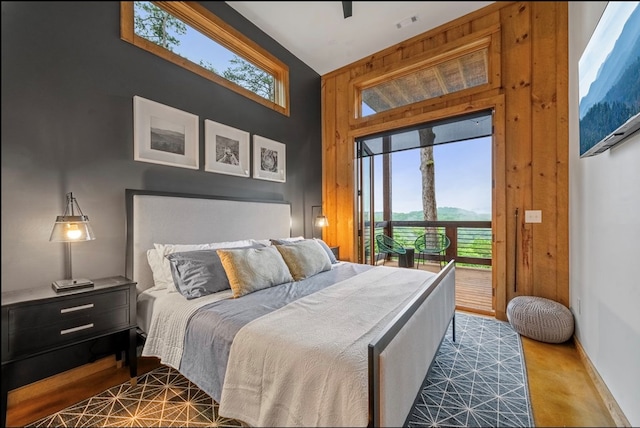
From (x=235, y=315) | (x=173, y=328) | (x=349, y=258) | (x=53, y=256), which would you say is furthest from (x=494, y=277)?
(x=53, y=256)

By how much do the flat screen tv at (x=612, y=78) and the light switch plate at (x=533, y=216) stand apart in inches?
45.6

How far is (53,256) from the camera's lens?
5.88ft

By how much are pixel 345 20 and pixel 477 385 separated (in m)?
2.20

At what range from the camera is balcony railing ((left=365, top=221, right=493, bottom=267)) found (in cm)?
540

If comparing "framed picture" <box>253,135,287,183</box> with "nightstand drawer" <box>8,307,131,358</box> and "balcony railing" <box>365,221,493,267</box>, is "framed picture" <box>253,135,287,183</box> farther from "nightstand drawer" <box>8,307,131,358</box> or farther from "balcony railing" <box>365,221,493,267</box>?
"balcony railing" <box>365,221,493,267</box>

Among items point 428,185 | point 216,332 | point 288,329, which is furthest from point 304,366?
point 428,185

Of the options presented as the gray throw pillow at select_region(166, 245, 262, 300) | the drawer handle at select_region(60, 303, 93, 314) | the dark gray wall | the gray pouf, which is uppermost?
the dark gray wall

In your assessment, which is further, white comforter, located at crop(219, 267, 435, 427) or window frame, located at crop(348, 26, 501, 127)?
window frame, located at crop(348, 26, 501, 127)

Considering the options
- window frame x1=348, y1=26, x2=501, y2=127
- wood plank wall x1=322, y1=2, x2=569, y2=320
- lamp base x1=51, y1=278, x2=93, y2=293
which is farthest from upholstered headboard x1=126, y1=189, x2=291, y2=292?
window frame x1=348, y1=26, x2=501, y2=127

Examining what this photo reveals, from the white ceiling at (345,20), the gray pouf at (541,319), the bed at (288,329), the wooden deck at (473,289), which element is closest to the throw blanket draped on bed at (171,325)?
the bed at (288,329)

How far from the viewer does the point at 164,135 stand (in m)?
2.31

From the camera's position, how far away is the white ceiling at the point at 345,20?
669 mm

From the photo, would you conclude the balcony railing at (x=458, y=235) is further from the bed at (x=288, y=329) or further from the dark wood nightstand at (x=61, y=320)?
the dark wood nightstand at (x=61, y=320)

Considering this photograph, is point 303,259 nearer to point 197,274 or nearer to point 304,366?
point 197,274
